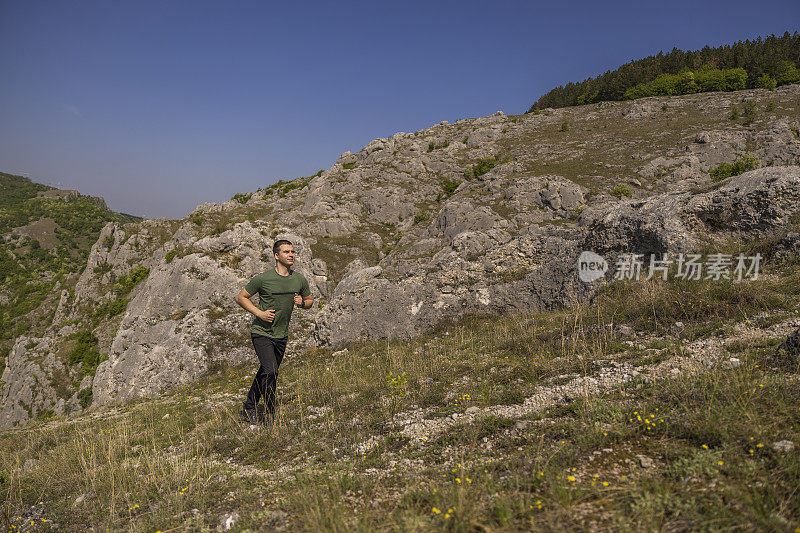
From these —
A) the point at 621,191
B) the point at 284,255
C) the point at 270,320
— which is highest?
the point at 621,191

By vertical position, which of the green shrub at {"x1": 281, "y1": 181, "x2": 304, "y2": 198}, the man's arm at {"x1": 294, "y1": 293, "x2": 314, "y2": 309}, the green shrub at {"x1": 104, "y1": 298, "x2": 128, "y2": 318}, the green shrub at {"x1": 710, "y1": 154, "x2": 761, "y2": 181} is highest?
the green shrub at {"x1": 281, "y1": 181, "x2": 304, "y2": 198}

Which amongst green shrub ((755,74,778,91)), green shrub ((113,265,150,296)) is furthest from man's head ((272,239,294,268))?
green shrub ((755,74,778,91))

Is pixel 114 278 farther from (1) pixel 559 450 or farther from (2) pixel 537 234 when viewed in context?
(1) pixel 559 450

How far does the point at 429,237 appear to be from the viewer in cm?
3531

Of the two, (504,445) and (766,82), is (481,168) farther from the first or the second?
(766,82)

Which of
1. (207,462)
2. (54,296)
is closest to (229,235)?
(207,462)

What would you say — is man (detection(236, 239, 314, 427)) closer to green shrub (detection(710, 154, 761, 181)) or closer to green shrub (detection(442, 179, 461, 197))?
green shrub (detection(710, 154, 761, 181))

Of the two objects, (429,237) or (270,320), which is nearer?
(270,320)

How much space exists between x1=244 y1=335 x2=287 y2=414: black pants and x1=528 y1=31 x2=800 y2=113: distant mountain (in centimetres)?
10633

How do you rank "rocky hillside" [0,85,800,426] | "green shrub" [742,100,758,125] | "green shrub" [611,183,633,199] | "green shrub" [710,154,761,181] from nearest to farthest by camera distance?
"rocky hillside" [0,85,800,426]
"green shrub" [710,154,761,181]
"green shrub" [611,183,633,199]
"green shrub" [742,100,758,125]

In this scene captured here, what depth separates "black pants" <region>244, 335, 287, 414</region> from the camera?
6.20 metres

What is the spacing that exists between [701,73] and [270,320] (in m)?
115

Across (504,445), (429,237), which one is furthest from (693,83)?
(504,445)
